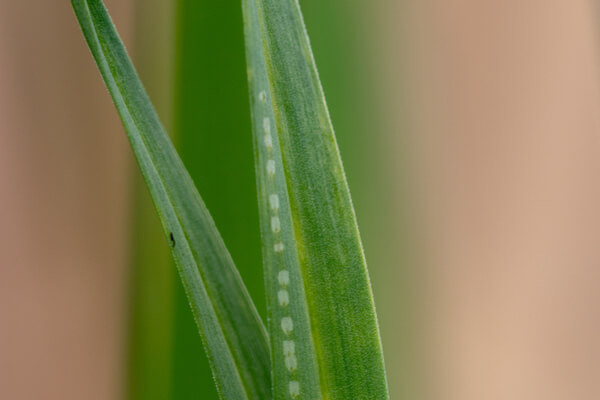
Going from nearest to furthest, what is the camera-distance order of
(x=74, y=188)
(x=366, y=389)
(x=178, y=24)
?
(x=366, y=389), (x=74, y=188), (x=178, y=24)

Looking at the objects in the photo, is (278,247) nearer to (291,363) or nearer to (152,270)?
(291,363)

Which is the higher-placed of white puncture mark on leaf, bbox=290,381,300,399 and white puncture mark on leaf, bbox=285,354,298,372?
white puncture mark on leaf, bbox=285,354,298,372

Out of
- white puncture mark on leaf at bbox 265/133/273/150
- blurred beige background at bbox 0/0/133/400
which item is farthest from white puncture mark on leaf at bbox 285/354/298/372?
blurred beige background at bbox 0/0/133/400

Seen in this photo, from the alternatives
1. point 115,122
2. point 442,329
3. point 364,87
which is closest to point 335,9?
point 364,87

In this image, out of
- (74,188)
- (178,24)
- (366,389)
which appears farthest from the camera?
(178,24)

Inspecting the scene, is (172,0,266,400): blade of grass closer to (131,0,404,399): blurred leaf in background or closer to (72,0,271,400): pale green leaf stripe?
(131,0,404,399): blurred leaf in background

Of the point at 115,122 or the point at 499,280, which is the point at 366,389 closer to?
the point at 499,280
